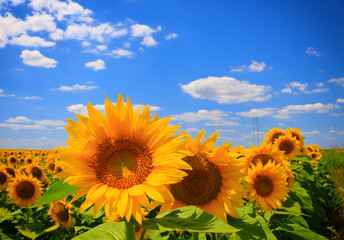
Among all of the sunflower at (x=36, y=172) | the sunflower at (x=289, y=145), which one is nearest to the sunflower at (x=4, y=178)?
the sunflower at (x=36, y=172)

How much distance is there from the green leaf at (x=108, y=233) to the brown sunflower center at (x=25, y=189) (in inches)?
268

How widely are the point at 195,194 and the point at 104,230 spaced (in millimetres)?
878

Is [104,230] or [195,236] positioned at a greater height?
[104,230]

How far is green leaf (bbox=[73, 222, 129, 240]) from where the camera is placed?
1.51m

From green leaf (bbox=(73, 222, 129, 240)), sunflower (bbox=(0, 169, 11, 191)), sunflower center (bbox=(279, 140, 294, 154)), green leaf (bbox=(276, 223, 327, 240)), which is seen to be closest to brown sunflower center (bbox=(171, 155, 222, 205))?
green leaf (bbox=(73, 222, 129, 240))

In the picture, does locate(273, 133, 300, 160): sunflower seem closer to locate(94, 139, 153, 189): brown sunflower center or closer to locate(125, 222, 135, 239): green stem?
locate(94, 139, 153, 189): brown sunflower center

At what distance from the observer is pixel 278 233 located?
610cm

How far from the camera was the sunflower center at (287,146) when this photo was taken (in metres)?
7.80

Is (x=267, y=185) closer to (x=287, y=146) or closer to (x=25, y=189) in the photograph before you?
(x=287, y=146)

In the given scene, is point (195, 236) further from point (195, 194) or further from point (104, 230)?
point (104, 230)

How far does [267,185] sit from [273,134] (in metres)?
4.16

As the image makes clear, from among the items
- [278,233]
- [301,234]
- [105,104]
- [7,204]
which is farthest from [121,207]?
[7,204]

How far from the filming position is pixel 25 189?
740 cm

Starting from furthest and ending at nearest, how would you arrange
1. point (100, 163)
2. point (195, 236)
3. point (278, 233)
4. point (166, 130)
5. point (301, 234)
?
1. point (278, 233)
2. point (301, 234)
3. point (195, 236)
4. point (100, 163)
5. point (166, 130)
